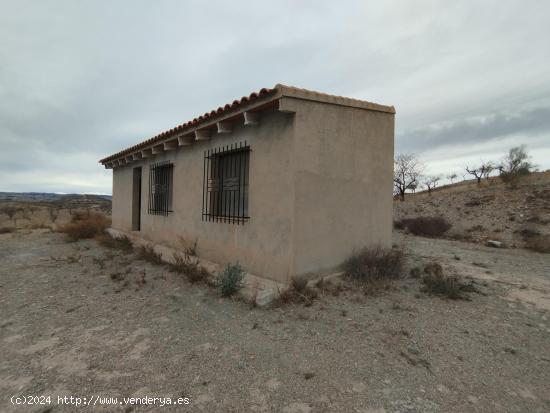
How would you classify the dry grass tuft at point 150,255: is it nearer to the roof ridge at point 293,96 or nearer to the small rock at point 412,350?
the roof ridge at point 293,96

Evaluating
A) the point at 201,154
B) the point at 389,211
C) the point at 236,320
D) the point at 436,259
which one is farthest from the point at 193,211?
the point at 436,259

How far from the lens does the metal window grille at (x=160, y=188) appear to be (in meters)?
7.66

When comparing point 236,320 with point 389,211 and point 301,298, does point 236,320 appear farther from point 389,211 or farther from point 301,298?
point 389,211

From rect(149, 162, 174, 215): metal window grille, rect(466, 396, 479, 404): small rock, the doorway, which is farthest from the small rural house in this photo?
the doorway

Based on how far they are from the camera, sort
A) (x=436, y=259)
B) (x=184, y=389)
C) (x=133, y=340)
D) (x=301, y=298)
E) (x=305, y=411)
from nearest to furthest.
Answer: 1. (x=305, y=411)
2. (x=184, y=389)
3. (x=133, y=340)
4. (x=301, y=298)
5. (x=436, y=259)

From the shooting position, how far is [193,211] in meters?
6.34

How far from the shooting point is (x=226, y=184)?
18.2 feet

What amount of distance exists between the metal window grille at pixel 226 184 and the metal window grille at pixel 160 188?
2013mm

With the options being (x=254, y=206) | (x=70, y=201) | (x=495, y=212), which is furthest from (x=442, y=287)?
(x=70, y=201)

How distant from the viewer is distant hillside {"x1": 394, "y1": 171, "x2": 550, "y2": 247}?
10.5 metres

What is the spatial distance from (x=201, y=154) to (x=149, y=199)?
2962 mm

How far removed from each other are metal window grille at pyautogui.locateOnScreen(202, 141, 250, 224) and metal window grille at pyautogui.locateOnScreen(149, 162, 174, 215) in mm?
2013

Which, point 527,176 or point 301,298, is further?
point 527,176

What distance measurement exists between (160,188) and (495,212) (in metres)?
13.4
